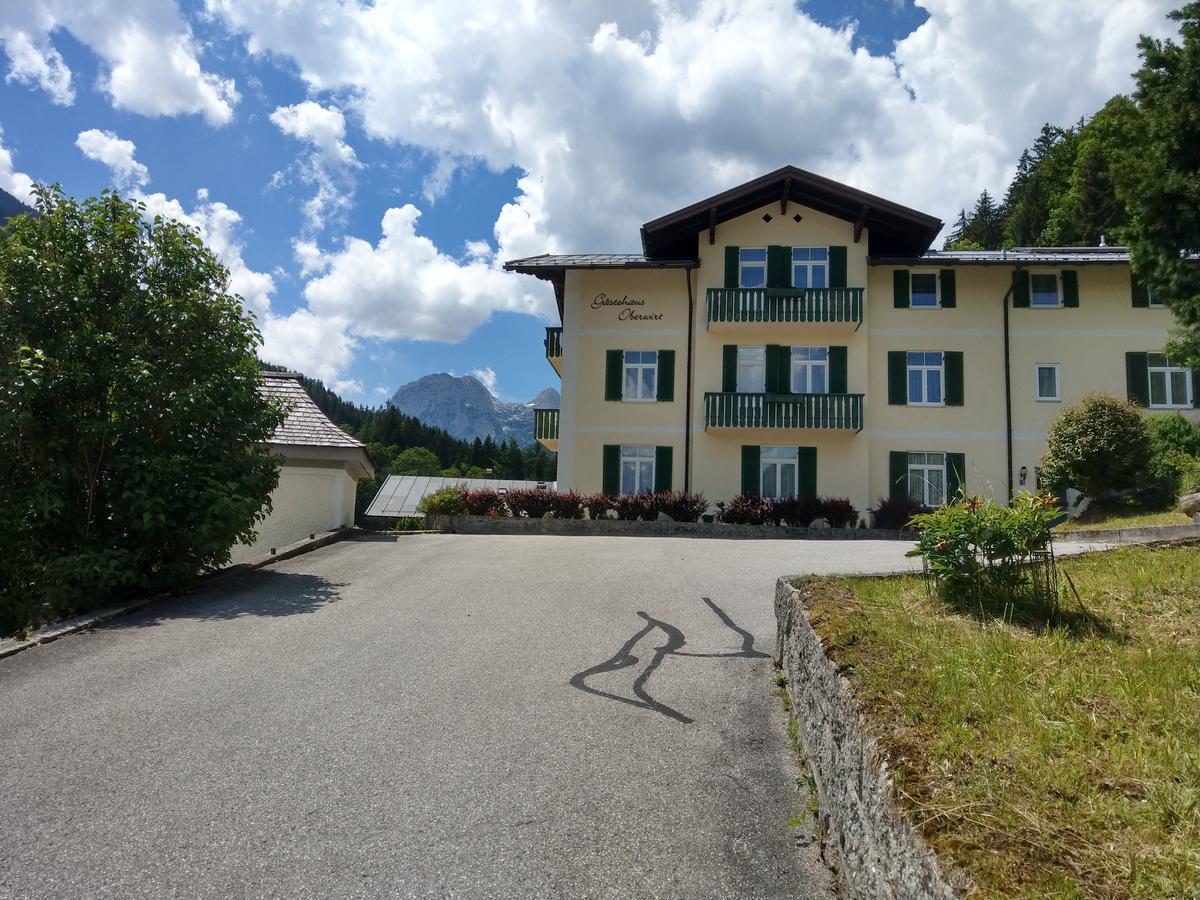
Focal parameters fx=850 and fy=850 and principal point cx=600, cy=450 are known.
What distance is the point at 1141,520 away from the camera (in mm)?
15219

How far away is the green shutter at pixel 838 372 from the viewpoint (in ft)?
84.2

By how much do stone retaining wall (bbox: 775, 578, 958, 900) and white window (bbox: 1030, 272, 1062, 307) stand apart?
24034 mm

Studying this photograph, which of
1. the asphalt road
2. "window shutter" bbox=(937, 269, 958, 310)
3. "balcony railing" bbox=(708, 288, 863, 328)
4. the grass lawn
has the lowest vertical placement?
the asphalt road

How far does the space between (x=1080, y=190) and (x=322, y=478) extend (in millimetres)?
47718

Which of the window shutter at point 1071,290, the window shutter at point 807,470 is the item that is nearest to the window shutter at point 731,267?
the window shutter at point 807,470

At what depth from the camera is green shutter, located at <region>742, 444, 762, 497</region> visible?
84.1 feet

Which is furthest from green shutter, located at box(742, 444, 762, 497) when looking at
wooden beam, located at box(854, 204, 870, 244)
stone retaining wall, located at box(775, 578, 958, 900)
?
stone retaining wall, located at box(775, 578, 958, 900)

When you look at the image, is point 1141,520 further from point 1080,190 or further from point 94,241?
point 1080,190

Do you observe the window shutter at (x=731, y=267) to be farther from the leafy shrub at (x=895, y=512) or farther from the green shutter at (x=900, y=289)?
the leafy shrub at (x=895, y=512)

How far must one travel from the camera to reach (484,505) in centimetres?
2122

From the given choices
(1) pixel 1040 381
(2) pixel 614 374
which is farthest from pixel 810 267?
(1) pixel 1040 381

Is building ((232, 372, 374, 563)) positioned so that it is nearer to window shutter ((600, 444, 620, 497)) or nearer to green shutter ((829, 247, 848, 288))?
window shutter ((600, 444, 620, 497))

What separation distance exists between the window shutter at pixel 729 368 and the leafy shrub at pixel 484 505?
8.54 metres

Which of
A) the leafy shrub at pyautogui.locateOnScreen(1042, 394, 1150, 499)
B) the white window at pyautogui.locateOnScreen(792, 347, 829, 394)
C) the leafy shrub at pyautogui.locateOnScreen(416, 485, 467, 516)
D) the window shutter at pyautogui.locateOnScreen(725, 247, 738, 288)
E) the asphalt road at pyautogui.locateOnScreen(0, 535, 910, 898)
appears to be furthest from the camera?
the window shutter at pyautogui.locateOnScreen(725, 247, 738, 288)
